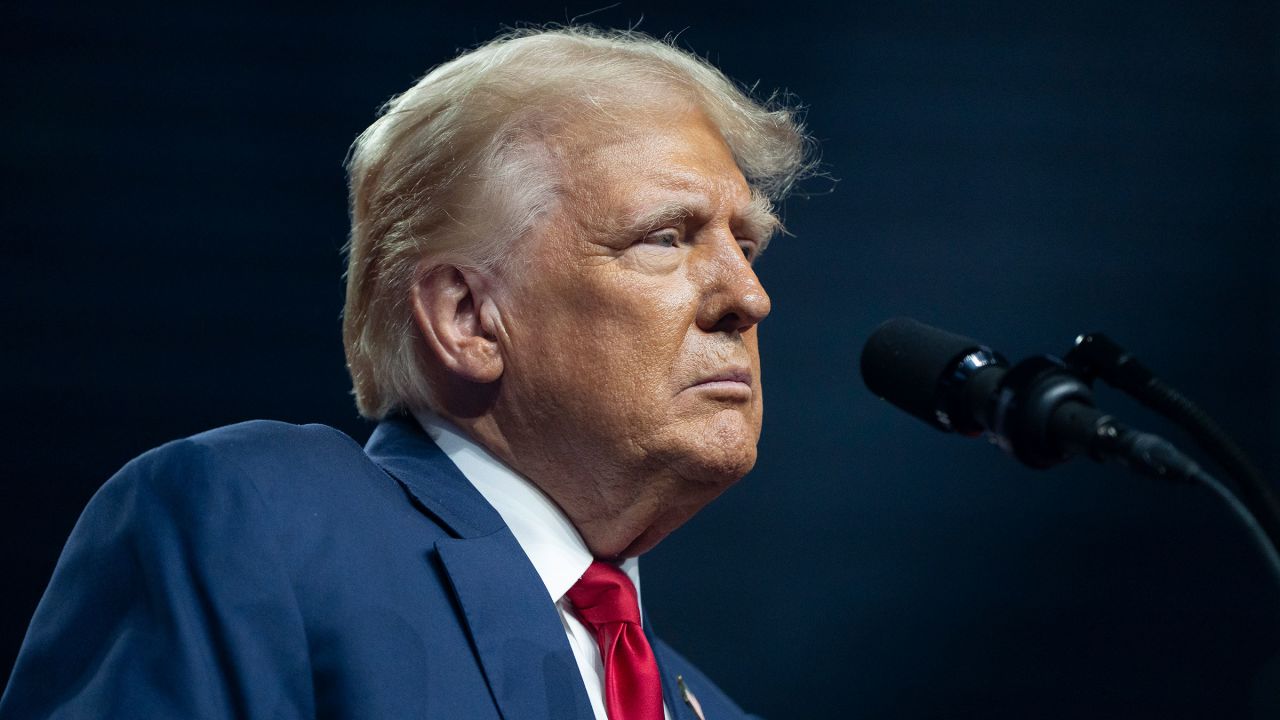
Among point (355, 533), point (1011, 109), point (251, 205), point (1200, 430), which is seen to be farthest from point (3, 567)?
point (1011, 109)

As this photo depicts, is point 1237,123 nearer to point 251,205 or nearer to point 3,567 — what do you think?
point 251,205

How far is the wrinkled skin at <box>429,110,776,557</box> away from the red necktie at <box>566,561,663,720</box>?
64 mm

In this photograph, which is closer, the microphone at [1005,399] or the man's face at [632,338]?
the microphone at [1005,399]

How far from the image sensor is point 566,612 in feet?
5.53

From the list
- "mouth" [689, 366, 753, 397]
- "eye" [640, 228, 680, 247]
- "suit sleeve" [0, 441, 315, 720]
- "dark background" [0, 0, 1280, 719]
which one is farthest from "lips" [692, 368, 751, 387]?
"dark background" [0, 0, 1280, 719]

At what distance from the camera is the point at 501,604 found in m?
1.51

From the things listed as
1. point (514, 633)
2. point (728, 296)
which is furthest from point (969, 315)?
point (514, 633)

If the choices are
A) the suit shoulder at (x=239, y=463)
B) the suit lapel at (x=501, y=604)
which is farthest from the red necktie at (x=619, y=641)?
the suit shoulder at (x=239, y=463)

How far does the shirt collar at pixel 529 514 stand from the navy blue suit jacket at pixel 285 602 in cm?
8

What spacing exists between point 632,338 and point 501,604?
38cm

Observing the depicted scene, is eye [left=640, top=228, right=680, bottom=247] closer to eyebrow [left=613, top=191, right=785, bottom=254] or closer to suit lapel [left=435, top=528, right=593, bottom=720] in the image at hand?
eyebrow [left=613, top=191, right=785, bottom=254]

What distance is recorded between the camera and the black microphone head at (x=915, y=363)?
1307mm

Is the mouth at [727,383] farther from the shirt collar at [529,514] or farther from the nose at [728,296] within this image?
the shirt collar at [529,514]

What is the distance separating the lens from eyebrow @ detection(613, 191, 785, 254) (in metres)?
1.67
